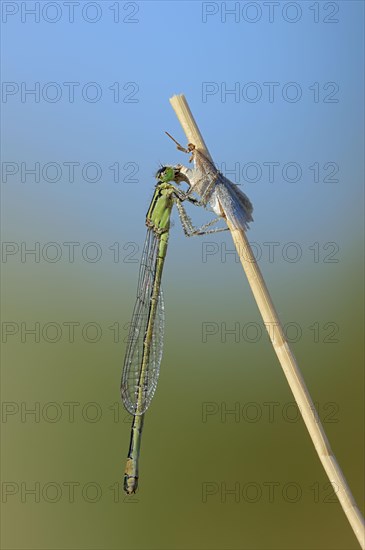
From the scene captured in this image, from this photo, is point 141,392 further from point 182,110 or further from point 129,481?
point 182,110

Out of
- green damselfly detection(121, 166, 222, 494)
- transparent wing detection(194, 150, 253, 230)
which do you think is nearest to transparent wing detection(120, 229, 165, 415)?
green damselfly detection(121, 166, 222, 494)

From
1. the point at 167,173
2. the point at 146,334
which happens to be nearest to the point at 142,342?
the point at 146,334

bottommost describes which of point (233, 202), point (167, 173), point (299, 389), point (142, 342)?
point (299, 389)

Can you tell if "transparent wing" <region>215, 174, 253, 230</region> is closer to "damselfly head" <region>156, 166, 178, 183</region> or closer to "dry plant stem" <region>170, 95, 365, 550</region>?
"dry plant stem" <region>170, 95, 365, 550</region>

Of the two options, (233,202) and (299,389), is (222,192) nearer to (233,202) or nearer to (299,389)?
(233,202)

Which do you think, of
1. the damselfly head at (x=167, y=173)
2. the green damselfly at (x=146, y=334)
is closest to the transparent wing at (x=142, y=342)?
the green damselfly at (x=146, y=334)

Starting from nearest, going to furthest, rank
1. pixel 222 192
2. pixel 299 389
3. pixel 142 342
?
1. pixel 299 389
2. pixel 222 192
3. pixel 142 342

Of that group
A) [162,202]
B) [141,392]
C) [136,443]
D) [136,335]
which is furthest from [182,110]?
[136,443]

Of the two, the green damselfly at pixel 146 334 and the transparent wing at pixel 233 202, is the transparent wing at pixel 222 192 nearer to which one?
the transparent wing at pixel 233 202
